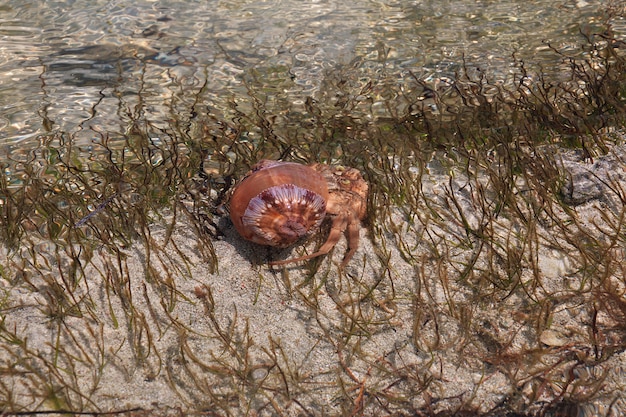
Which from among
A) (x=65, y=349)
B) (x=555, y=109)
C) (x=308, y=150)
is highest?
(x=555, y=109)

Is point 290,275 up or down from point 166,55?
down

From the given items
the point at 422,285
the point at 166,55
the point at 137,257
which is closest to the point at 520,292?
the point at 422,285

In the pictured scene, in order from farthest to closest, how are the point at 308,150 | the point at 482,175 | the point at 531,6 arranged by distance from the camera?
the point at 531,6 → the point at 308,150 → the point at 482,175

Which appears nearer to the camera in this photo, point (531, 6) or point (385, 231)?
point (385, 231)

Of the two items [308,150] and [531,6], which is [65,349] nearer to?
[308,150]

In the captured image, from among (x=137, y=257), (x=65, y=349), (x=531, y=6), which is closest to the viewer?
(x=65, y=349)

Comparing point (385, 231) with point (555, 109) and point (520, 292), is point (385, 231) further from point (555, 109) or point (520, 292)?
point (555, 109)
